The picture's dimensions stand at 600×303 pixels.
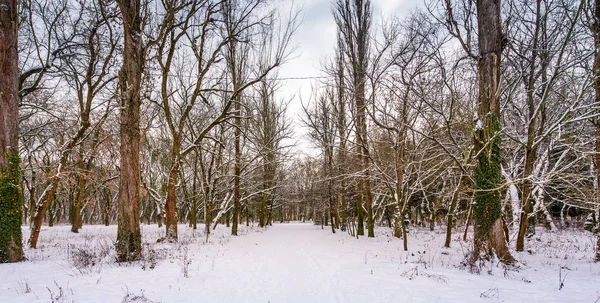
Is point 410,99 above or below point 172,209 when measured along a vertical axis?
above

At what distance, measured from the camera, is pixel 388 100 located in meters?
10.9

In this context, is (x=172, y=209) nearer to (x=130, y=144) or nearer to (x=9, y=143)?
(x=130, y=144)

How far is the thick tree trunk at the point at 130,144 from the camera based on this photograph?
7.03 meters

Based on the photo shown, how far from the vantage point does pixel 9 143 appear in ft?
23.5

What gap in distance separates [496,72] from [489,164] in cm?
245

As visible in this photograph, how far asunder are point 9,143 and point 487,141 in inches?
474

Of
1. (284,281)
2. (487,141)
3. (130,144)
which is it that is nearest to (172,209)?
(130,144)

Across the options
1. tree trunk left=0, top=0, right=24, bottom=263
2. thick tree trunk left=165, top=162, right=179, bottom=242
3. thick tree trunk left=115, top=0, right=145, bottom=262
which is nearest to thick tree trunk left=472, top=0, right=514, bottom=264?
thick tree trunk left=115, top=0, right=145, bottom=262

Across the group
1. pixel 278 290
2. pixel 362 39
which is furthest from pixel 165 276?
pixel 362 39

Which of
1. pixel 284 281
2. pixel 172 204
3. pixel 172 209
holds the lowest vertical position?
pixel 284 281

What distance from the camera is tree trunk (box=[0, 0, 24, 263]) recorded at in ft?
22.7

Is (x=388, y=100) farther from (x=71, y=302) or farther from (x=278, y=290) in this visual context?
(x=71, y=302)

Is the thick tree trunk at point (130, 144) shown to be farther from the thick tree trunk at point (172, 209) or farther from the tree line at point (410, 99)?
the thick tree trunk at point (172, 209)

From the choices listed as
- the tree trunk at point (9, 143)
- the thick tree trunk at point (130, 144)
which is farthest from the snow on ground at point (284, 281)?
the tree trunk at point (9, 143)
